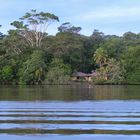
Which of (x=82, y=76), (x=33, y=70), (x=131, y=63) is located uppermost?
(x=131, y=63)

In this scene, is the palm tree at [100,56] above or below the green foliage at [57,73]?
above

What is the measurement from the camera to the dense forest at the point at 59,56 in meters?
103

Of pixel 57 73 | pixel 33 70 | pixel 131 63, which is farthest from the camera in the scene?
pixel 131 63

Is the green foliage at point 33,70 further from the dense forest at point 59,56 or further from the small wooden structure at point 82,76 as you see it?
the small wooden structure at point 82,76

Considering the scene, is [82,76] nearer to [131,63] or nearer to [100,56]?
[100,56]

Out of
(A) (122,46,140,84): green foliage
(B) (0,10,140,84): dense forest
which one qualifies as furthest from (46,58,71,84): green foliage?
(A) (122,46,140,84): green foliage

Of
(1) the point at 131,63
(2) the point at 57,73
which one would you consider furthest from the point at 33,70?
(1) the point at 131,63

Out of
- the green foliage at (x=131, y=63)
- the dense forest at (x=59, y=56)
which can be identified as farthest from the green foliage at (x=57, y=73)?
the green foliage at (x=131, y=63)

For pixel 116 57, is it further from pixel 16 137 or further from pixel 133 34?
pixel 16 137

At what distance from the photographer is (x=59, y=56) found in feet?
358

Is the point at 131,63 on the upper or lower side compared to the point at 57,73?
upper

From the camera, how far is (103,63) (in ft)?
366

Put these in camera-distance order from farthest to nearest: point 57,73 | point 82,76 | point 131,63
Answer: point 82,76 < point 131,63 < point 57,73

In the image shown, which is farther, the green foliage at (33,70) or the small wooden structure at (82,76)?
the small wooden structure at (82,76)
